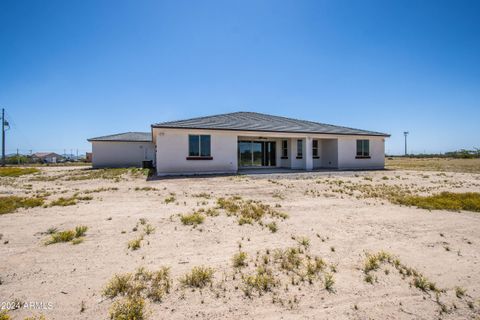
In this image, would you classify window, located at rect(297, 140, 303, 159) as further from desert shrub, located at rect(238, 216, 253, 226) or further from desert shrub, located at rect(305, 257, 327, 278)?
desert shrub, located at rect(305, 257, 327, 278)

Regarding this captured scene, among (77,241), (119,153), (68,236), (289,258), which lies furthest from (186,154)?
(119,153)

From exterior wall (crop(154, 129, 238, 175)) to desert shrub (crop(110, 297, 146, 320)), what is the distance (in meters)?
13.3

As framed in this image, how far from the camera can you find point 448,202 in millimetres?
7148

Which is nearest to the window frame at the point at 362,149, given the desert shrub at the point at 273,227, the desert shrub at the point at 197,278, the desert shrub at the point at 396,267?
the desert shrub at the point at 273,227

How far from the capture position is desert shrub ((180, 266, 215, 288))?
9.50 ft

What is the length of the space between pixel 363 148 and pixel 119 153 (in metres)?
25.7

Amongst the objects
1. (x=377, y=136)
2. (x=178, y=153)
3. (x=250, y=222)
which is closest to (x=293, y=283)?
(x=250, y=222)

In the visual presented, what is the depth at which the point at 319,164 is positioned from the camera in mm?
22281

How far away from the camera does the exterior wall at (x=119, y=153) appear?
26422 millimetres

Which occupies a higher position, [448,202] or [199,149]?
[199,149]

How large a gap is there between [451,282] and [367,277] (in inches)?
39.8

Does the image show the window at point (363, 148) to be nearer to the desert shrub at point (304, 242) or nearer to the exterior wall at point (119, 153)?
the desert shrub at point (304, 242)

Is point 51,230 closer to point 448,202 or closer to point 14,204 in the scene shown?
point 14,204

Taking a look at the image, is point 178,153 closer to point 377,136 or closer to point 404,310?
point 404,310
